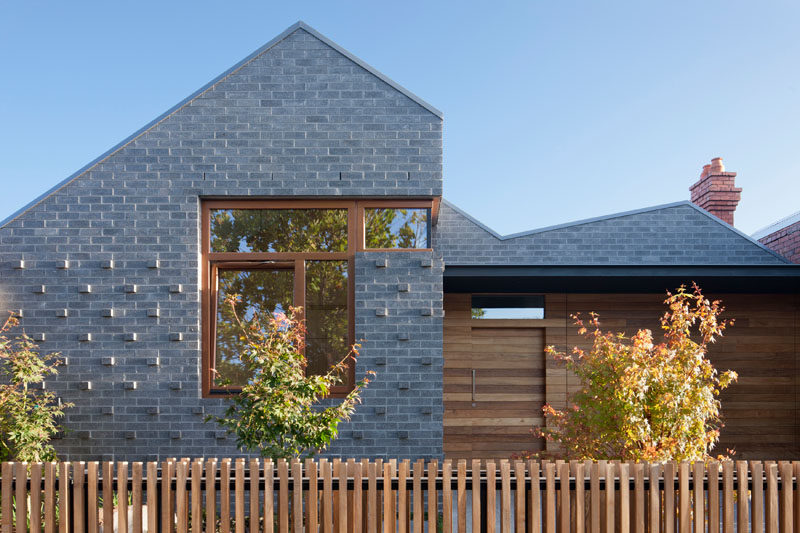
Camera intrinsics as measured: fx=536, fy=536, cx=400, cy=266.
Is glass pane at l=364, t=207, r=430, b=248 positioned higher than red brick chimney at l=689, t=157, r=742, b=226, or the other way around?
red brick chimney at l=689, t=157, r=742, b=226

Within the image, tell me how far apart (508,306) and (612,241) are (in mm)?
1776

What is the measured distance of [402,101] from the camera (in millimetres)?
Answer: 5863

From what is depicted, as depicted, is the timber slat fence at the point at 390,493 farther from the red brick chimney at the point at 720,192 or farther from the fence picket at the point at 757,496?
the red brick chimney at the point at 720,192

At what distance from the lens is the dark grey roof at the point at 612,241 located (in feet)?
25.4

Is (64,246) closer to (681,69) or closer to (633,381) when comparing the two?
(633,381)

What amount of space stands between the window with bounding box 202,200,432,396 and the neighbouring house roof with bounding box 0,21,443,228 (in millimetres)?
1034

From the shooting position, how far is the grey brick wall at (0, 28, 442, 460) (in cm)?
556

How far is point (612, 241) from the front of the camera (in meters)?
7.81

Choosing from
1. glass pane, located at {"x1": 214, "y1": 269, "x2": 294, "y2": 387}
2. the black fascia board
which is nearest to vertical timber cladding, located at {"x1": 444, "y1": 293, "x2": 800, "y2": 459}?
the black fascia board

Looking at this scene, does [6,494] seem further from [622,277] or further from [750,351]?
[750,351]

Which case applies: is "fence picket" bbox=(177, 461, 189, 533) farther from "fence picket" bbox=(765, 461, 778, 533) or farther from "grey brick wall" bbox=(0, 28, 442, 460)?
"fence picket" bbox=(765, 461, 778, 533)

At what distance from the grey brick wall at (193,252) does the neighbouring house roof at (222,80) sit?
40 millimetres

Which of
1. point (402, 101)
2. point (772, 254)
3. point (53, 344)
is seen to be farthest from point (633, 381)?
point (53, 344)

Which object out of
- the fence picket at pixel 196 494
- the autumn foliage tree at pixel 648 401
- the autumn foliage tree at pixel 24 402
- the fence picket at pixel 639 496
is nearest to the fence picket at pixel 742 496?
the fence picket at pixel 639 496
